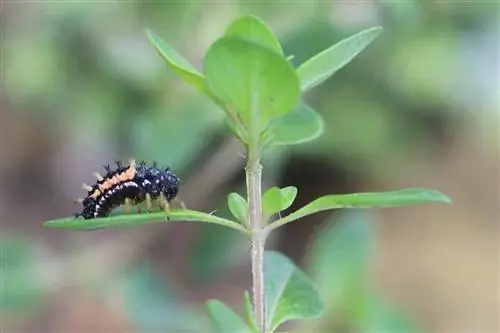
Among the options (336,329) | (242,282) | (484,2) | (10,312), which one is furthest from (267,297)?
(484,2)

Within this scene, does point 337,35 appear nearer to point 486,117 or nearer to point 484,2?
point 484,2

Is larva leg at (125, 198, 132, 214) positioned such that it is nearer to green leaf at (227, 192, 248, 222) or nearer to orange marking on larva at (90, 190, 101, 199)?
orange marking on larva at (90, 190, 101, 199)

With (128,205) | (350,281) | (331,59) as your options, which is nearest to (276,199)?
(331,59)

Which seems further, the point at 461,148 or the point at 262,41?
the point at 461,148

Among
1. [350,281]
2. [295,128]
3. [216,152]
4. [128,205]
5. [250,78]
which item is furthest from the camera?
[216,152]

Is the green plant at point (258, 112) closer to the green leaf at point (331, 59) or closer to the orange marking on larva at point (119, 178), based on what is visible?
the green leaf at point (331, 59)

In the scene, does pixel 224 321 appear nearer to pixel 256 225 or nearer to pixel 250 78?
pixel 256 225
